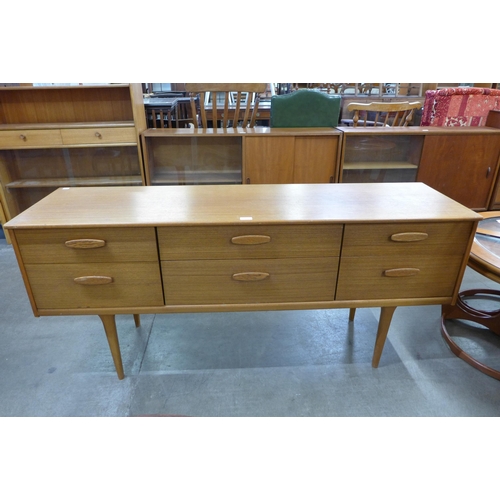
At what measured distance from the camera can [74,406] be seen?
55.1 inches

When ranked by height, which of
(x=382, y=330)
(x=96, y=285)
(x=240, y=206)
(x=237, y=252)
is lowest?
(x=382, y=330)

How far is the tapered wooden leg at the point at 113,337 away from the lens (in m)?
1.41

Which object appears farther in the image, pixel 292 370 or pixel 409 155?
pixel 409 155

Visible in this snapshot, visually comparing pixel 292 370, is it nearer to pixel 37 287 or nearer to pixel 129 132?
pixel 37 287

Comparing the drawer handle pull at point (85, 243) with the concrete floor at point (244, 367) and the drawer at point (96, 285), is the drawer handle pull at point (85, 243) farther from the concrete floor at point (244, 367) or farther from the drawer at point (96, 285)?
the concrete floor at point (244, 367)

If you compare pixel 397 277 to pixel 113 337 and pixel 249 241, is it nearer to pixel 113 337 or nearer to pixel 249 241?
pixel 249 241

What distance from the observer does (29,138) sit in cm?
258

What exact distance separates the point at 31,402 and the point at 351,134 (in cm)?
269

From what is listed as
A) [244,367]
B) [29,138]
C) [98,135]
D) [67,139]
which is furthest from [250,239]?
[29,138]

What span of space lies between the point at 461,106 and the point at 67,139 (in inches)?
129

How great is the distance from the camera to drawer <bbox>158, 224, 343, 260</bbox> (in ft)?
3.93

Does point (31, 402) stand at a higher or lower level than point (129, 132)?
lower

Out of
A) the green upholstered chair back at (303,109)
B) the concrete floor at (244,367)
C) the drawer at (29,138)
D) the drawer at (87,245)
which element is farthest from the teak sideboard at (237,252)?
the green upholstered chair back at (303,109)

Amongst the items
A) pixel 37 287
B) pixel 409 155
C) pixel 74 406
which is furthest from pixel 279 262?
pixel 409 155
